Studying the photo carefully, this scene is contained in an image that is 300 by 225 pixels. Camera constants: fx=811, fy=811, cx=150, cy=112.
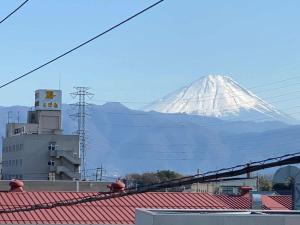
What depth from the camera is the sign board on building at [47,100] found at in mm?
151500

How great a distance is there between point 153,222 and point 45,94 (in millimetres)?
130871

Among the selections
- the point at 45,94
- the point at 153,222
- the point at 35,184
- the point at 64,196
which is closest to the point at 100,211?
the point at 64,196

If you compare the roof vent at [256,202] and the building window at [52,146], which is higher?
the building window at [52,146]

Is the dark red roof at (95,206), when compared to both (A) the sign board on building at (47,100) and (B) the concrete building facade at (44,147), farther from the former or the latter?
(A) the sign board on building at (47,100)

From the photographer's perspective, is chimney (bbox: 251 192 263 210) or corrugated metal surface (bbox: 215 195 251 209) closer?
chimney (bbox: 251 192 263 210)

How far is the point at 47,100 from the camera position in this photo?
153 m

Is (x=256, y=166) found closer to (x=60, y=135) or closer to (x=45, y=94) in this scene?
(x=60, y=135)

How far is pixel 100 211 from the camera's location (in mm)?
36438

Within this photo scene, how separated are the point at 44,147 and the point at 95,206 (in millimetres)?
105185

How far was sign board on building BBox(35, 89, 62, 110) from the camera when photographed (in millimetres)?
151500

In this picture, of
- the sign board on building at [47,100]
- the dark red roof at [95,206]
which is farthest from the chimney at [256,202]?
the sign board on building at [47,100]

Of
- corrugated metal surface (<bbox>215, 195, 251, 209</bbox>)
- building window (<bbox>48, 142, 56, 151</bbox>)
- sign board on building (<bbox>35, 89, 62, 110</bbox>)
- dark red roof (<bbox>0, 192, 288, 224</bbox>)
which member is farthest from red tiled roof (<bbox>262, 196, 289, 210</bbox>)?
sign board on building (<bbox>35, 89, 62, 110</bbox>)

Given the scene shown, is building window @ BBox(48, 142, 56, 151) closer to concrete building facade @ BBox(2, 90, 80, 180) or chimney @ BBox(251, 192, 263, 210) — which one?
concrete building facade @ BBox(2, 90, 80, 180)

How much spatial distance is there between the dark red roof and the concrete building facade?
89920mm
